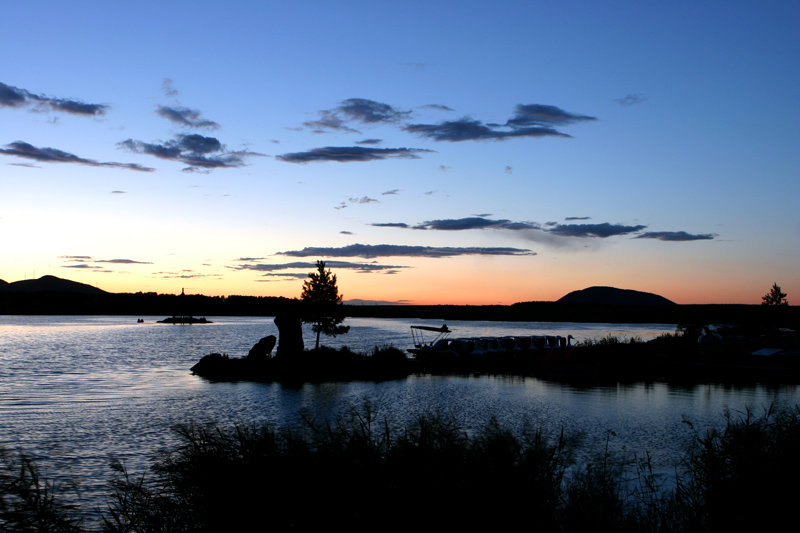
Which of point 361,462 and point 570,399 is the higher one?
point 361,462

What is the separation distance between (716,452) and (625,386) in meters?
27.5

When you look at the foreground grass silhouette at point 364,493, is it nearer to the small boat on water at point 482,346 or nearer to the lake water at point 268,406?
the lake water at point 268,406

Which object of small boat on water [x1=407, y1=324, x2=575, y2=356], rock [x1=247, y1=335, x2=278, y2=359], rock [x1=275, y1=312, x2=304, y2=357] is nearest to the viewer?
rock [x1=247, y1=335, x2=278, y2=359]

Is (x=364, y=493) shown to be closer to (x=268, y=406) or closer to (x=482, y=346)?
(x=268, y=406)

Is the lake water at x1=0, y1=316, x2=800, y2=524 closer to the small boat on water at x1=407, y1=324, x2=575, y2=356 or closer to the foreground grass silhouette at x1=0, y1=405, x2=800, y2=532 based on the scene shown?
the foreground grass silhouette at x1=0, y1=405, x2=800, y2=532

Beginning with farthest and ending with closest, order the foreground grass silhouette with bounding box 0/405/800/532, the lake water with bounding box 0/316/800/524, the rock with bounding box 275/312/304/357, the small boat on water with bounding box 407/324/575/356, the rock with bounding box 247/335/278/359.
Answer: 1. the small boat on water with bounding box 407/324/575/356
2. the rock with bounding box 275/312/304/357
3. the rock with bounding box 247/335/278/359
4. the lake water with bounding box 0/316/800/524
5. the foreground grass silhouette with bounding box 0/405/800/532

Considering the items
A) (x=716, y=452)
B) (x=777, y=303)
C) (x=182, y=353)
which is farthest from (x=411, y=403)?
(x=777, y=303)

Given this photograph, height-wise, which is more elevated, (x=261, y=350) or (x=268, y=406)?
(x=261, y=350)

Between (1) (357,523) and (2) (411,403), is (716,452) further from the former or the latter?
(2) (411,403)

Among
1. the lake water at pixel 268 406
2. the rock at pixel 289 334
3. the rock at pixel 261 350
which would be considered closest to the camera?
the lake water at pixel 268 406

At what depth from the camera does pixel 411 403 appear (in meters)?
29.4

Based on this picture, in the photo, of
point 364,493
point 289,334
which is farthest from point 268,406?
point 364,493

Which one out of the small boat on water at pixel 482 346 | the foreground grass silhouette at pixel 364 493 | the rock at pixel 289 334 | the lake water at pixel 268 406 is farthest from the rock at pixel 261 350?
the foreground grass silhouette at pixel 364 493

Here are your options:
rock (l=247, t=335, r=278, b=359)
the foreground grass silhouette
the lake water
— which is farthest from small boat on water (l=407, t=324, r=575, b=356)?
the foreground grass silhouette
